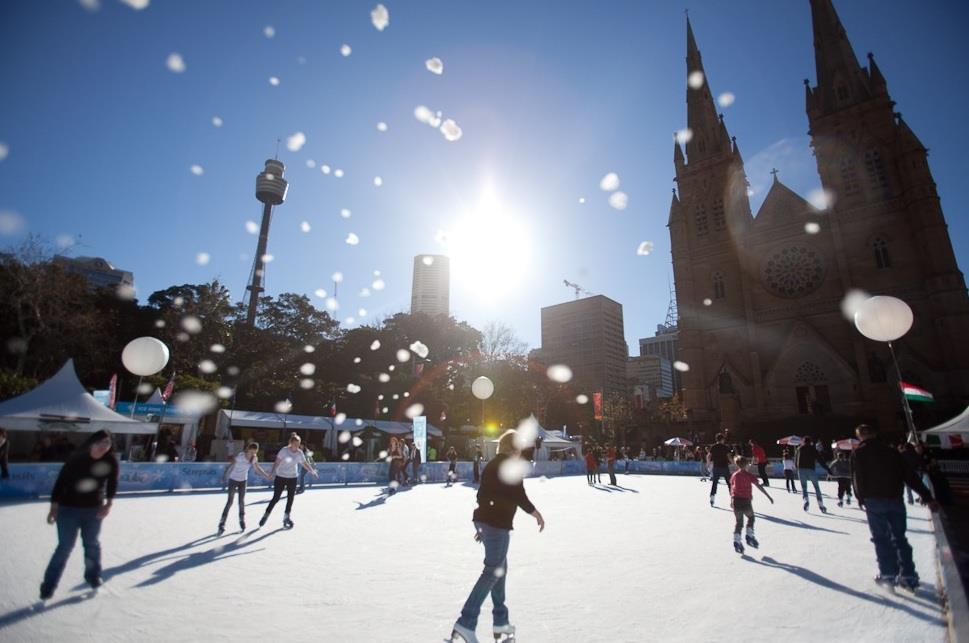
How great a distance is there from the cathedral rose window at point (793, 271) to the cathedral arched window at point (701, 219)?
675 centimetres

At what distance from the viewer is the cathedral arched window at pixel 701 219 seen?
47250 mm

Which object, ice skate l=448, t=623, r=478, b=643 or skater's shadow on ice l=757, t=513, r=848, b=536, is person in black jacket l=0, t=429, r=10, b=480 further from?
skater's shadow on ice l=757, t=513, r=848, b=536

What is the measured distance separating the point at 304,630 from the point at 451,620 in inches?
48.5

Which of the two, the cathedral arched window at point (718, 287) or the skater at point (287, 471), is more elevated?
the cathedral arched window at point (718, 287)

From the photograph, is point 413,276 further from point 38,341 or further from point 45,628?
point 45,628

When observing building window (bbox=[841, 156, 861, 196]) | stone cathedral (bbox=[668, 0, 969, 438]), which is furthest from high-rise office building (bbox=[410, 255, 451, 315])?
building window (bbox=[841, 156, 861, 196])

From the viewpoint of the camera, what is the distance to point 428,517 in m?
10.6

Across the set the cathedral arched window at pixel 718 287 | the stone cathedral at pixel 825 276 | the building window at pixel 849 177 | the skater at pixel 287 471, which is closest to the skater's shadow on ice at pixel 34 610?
the skater at pixel 287 471

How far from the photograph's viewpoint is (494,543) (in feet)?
12.4

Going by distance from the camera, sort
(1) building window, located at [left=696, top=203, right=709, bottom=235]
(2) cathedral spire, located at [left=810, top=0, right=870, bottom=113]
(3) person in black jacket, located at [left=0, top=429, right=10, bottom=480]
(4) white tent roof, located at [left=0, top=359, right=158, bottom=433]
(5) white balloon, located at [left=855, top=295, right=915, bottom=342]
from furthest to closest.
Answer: (1) building window, located at [left=696, top=203, right=709, bottom=235] → (2) cathedral spire, located at [left=810, top=0, right=870, bottom=113] → (4) white tent roof, located at [left=0, top=359, right=158, bottom=433] → (5) white balloon, located at [left=855, top=295, right=915, bottom=342] → (3) person in black jacket, located at [left=0, top=429, right=10, bottom=480]

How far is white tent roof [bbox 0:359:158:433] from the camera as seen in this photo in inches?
596

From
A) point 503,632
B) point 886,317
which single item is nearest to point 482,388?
point 886,317

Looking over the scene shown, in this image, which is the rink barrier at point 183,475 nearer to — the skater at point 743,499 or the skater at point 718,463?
the skater at point 718,463

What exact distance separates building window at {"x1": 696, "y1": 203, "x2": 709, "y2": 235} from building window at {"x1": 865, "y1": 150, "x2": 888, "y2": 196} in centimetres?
1287
